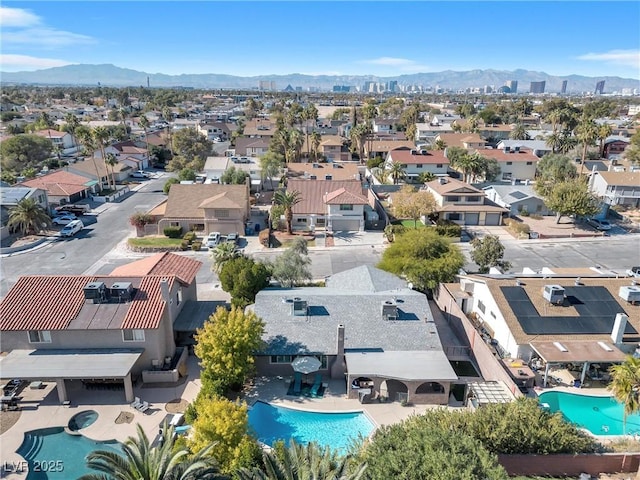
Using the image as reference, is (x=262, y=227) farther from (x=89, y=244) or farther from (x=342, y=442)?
(x=342, y=442)

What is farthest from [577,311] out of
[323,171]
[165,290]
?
[323,171]

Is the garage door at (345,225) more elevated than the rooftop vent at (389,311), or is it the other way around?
the rooftop vent at (389,311)

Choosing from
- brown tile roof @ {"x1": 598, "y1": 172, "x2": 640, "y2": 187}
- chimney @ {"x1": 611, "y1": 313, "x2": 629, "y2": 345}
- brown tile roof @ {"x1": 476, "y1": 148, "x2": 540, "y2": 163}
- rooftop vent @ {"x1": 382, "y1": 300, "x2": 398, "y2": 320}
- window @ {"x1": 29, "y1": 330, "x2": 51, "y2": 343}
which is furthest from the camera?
brown tile roof @ {"x1": 476, "y1": 148, "x2": 540, "y2": 163}

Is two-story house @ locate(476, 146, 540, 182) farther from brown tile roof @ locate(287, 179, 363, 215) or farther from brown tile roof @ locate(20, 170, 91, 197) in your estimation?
brown tile roof @ locate(20, 170, 91, 197)

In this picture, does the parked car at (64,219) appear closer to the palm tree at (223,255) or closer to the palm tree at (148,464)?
the palm tree at (223,255)

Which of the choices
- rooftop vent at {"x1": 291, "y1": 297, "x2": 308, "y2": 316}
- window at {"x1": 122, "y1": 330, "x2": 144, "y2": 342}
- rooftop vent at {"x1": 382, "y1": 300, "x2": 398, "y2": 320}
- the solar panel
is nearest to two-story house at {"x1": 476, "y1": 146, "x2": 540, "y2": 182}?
the solar panel

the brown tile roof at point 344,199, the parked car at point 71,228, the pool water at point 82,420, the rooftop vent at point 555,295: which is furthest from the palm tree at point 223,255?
the parked car at point 71,228
